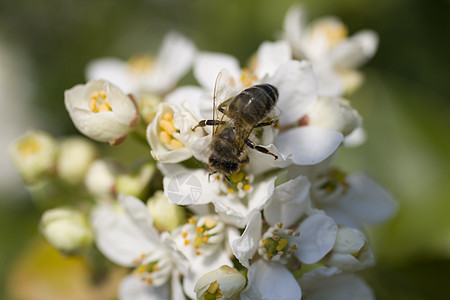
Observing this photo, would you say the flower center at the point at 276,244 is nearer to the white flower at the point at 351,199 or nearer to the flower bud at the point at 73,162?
the white flower at the point at 351,199

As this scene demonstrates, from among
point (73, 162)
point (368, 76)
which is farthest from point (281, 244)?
point (368, 76)

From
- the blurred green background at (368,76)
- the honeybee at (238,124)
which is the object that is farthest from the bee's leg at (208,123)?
the blurred green background at (368,76)

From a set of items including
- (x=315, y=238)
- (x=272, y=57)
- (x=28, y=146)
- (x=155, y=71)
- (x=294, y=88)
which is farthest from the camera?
(x=155, y=71)

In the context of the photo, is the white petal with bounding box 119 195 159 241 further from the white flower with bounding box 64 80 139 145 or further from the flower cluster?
the white flower with bounding box 64 80 139 145

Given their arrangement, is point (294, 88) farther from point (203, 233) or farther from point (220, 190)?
point (203, 233)

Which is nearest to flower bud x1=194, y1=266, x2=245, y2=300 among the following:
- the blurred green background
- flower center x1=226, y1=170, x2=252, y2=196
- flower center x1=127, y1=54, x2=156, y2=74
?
flower center x1=226, y1=170, x2=252, y2=196

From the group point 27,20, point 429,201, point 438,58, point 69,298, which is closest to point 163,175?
point 69,298
